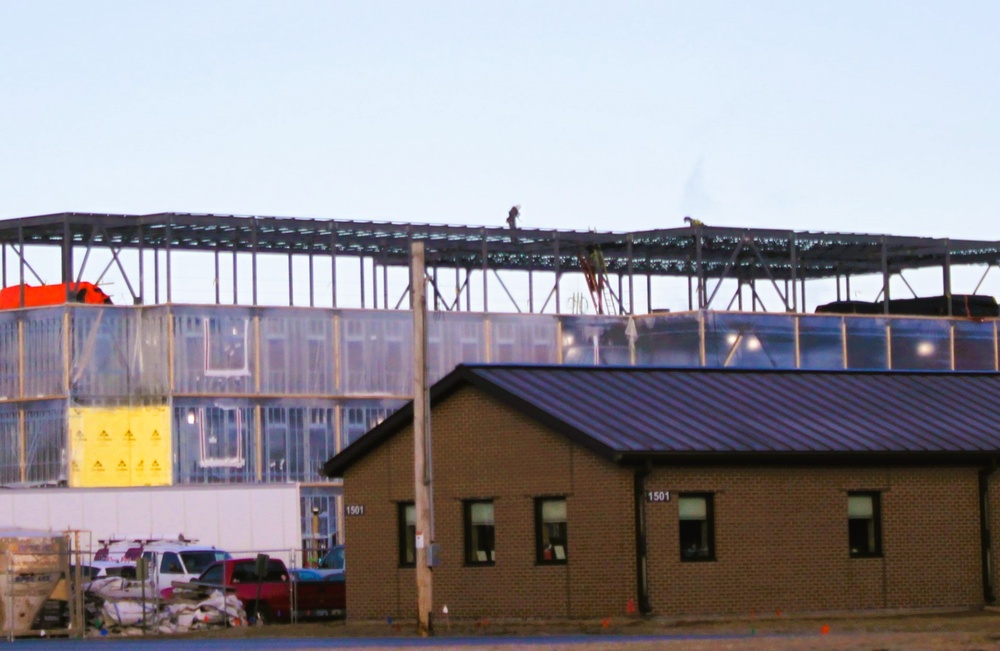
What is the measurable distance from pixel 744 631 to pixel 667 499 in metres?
4.07

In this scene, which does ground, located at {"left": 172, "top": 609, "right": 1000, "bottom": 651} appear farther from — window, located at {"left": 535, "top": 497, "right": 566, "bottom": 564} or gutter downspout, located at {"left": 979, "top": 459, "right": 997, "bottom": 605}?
window, located at {"left": 535, "top": 497, "right": 566, "bottom": 564}

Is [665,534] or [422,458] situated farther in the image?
[665,534]

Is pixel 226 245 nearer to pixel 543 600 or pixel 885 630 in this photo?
pixel 543 600

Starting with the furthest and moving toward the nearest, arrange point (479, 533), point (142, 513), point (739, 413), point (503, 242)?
1. point (503, 242)
2. point (142, 513)
3. point (739, 413)
4. point (479, 533)

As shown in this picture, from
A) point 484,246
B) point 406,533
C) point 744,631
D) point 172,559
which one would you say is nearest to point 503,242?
point 484,246

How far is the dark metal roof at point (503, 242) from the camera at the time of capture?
65625 mm

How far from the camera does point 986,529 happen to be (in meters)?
38.8

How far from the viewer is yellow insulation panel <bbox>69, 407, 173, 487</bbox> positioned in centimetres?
6184

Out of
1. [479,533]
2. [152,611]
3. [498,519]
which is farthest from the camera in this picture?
[152,611]

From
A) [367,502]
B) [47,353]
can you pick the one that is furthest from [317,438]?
[367,502]

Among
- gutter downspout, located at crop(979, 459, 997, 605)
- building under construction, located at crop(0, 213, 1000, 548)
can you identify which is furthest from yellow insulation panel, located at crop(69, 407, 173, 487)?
gutter downspout, located at crop(979, 459, 997, 605)

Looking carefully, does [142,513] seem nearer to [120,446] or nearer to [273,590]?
[120,446]

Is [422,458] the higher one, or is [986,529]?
[422,458]

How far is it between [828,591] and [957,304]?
134 feet
